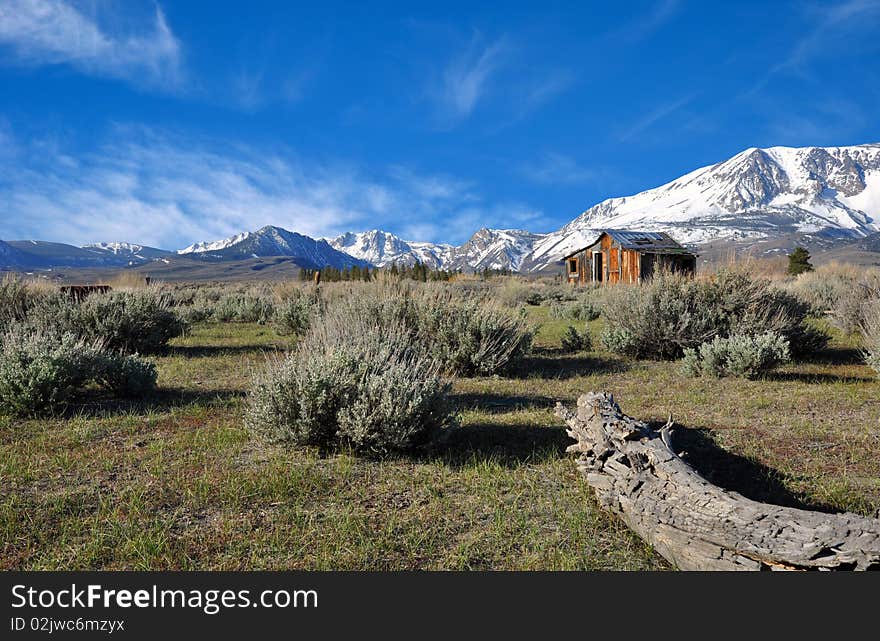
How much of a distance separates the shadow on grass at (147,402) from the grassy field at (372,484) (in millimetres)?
37

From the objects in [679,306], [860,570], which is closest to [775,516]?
[860,570]

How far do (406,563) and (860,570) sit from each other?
2084 millimetres

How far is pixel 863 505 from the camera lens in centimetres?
375

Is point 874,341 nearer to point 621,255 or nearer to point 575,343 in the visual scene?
point 575,343

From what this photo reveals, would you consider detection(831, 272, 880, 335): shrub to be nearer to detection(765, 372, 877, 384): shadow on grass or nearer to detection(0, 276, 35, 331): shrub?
detection(765, 372, 877, 384): shadow on grass

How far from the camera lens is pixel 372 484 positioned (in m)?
4.05

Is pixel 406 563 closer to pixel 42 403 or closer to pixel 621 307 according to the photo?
pixel 42 403

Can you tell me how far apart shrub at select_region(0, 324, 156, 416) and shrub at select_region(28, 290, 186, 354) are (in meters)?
3.02

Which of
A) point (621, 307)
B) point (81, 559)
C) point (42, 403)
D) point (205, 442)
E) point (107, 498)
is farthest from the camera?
point (621, 307)

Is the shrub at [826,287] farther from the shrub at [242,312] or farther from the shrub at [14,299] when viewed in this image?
the shrub at [14,299]

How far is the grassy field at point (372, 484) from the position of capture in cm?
306

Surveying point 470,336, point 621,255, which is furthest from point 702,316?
point 621,255

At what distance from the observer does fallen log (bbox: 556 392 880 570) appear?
2.48 m

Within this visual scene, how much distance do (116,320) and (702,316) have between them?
35.6 ft
